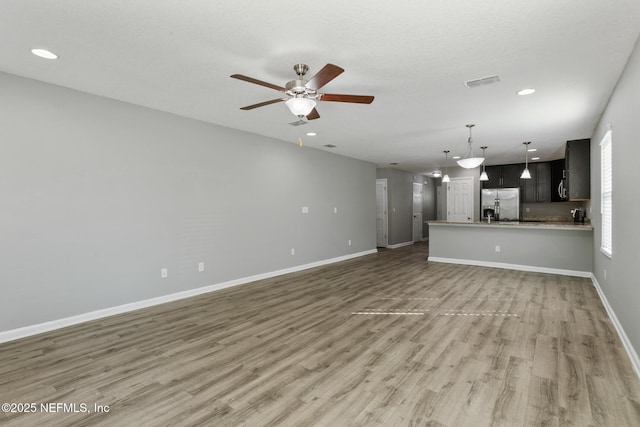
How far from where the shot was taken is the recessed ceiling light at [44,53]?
2.59 m

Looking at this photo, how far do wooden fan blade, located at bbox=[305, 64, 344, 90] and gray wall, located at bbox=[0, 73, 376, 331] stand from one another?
265cm

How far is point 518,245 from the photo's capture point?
6.30m

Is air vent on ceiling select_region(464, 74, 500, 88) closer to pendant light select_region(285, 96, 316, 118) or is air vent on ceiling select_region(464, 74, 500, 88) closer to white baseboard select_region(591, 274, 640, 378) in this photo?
pendant light select_region(285, 96, 316, 118)

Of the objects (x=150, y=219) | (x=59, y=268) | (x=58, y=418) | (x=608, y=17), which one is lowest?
(x=58, y=418)

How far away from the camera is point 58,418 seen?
191cm

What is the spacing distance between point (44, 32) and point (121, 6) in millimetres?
832

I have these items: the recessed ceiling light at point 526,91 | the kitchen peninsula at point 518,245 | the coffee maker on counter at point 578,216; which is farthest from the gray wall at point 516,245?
the recessed ceiling light at point 526,91

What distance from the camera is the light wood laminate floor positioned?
193cm

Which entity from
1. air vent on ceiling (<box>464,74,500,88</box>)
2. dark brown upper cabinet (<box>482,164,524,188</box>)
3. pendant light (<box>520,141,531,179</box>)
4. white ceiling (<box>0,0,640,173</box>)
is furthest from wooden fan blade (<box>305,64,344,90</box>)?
dark brown upper cabinet (<box>482,164,524,188</box>)

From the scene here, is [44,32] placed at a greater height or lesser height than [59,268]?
greater

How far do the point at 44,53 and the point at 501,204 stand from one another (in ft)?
32.1

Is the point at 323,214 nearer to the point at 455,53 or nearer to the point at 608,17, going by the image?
the point at 455,53

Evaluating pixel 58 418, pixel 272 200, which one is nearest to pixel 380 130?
pixel 272 200

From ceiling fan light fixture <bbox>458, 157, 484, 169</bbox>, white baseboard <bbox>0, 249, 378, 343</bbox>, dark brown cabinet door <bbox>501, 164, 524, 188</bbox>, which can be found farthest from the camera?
dark brown cabinet door <bbox>501, 164, 524, 188</bbox>
